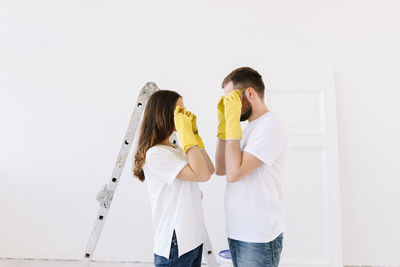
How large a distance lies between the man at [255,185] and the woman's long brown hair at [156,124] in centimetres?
27

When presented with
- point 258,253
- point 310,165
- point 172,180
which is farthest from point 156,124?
point 310,165

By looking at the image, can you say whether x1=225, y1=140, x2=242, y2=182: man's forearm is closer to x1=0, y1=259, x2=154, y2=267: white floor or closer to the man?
the man

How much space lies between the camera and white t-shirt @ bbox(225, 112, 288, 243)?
3.96ft

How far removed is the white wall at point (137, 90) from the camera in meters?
2.46

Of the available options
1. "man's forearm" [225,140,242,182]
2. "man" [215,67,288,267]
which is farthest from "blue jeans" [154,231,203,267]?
"man's forearm" [225,140,242,182]

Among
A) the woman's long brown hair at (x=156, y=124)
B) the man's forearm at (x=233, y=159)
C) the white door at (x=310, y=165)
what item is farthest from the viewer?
the white door at (x=310, y=165)

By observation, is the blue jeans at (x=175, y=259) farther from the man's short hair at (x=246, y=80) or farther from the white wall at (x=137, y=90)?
the white wall at (x=137, y=90)

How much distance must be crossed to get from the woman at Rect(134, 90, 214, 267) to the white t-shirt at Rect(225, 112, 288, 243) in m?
0.16

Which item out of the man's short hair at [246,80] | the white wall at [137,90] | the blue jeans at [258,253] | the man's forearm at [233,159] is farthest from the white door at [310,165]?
the man's forearm at [233,159]

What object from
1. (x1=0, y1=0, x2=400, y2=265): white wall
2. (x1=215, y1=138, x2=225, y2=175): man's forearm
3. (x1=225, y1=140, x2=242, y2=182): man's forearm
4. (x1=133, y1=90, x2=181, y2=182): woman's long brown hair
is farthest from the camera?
(x1=0, y1=0, x2=400, y2=265): white wall

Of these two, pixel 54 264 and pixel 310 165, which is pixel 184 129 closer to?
pixel 310 165

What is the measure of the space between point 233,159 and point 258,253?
1.30 ft

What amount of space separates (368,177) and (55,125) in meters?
2.76

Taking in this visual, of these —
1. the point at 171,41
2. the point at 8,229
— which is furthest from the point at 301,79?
the point at 8,229
